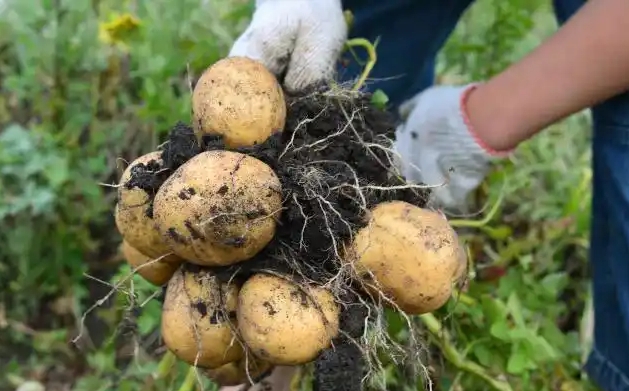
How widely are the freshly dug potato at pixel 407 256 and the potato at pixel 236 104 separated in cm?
21

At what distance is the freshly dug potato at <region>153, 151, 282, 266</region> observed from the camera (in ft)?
3.09

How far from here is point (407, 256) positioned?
39.0 inches

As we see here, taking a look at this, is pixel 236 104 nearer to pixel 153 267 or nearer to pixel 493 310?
pixel 153 267

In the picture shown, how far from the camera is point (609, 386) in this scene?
1493 mm

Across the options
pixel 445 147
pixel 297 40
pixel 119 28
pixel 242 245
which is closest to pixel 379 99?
pixel 297 40

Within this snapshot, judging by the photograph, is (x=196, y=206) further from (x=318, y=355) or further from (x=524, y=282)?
(x=524, y=282)

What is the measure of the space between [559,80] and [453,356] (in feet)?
1.76

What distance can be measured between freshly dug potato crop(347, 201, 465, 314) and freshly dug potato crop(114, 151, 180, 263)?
29 centimetres

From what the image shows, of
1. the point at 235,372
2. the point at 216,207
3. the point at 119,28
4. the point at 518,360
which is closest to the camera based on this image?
the point at 216,207

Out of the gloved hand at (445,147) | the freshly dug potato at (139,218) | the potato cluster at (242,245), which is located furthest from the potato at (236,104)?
the gloved hand at (445,147)

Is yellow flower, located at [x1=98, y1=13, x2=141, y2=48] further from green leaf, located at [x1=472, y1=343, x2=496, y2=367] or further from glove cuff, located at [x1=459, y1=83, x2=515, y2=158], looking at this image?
green leaf, located at [x1=472, y1=343, x2=496, y2=367]

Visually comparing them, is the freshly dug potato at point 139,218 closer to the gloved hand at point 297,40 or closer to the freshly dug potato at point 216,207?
the freshly dug potato at point 216,207

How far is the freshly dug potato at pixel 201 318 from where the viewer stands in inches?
40.0

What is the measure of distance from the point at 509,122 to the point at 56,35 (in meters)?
1.20
